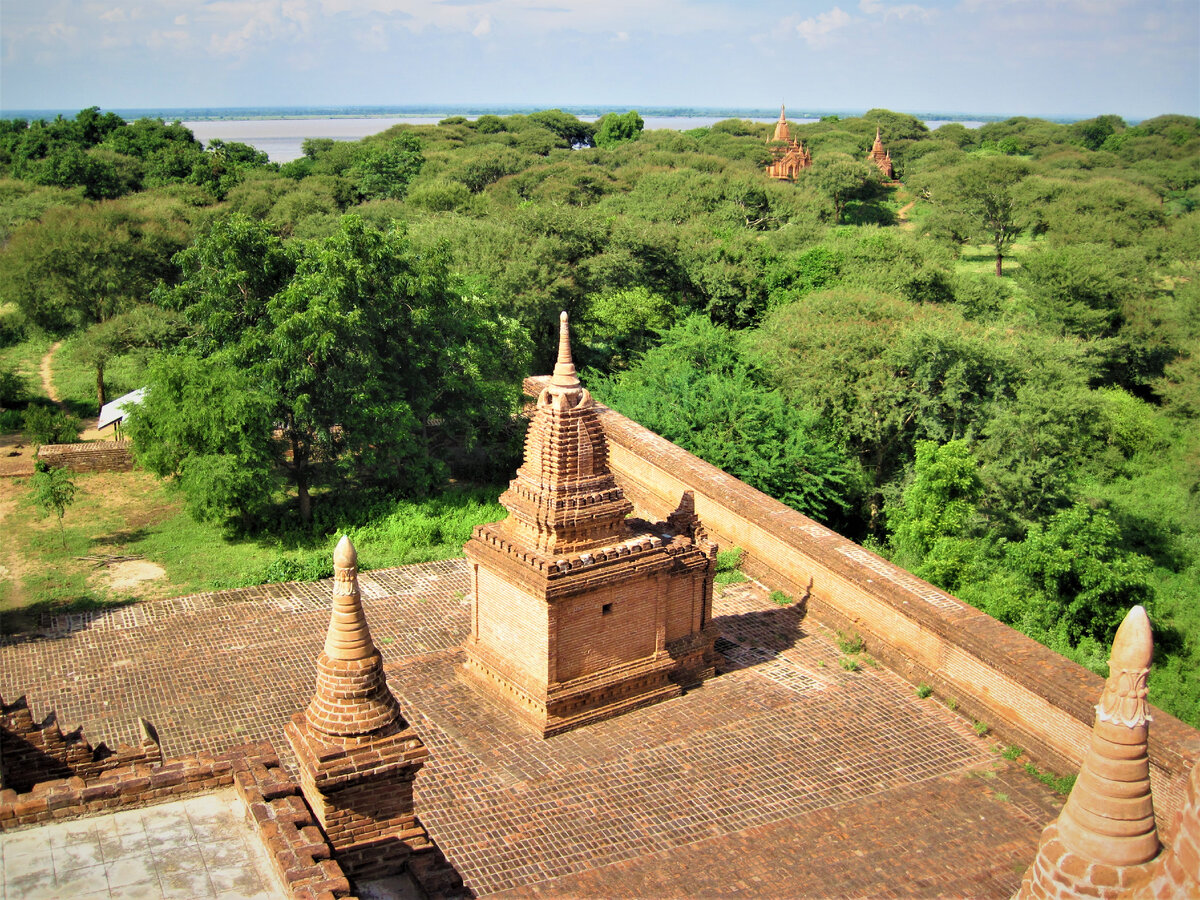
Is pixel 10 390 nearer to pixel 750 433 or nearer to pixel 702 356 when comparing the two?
pixel 702 356


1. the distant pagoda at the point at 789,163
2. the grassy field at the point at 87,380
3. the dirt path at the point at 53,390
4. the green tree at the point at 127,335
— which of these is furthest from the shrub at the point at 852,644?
the distant pagoda at the point at 789,163

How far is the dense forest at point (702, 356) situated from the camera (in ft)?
66.0

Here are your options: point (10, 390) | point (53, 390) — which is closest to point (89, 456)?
point (10, 390)

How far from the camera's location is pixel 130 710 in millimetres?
13367

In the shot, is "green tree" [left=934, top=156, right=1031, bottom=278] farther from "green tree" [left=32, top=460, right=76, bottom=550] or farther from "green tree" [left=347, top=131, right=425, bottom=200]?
"green tree" [left=32, top=460, right=76, bottom=550]

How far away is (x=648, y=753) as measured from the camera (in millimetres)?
12531

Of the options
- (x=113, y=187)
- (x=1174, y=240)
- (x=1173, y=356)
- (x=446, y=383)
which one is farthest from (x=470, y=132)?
(x=446, y=383)

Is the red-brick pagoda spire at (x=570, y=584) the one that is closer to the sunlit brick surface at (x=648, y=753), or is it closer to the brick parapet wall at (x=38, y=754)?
the sunlit brick surface at (x=648, y=753)

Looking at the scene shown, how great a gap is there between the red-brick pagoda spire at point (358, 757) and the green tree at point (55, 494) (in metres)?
13.8

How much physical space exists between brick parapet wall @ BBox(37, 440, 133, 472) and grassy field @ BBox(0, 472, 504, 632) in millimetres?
567

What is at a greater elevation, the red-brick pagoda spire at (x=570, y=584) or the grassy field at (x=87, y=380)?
the red-brick pagoda spire at (x=570, y=584)

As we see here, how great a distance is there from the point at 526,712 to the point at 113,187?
158ft

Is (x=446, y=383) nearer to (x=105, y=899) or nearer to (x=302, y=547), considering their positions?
(x=302, y=547)

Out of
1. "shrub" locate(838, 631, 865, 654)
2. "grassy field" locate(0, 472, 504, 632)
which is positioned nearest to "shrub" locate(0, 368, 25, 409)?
"grassy field" locate(0, 472, 504, 632)
